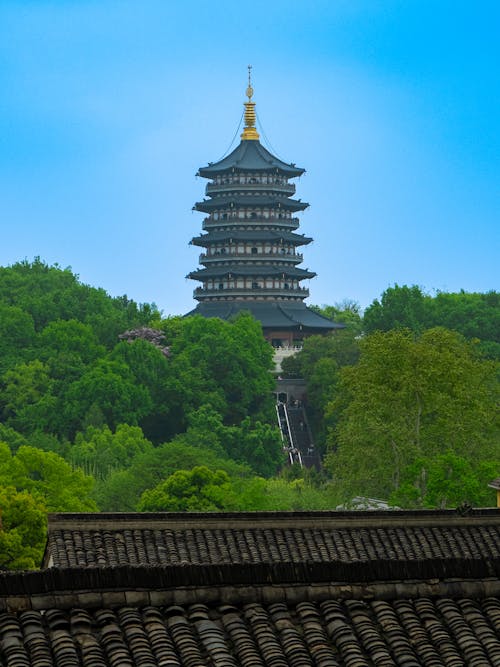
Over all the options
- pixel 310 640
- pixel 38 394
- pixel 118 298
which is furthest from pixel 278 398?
pixel 310 640

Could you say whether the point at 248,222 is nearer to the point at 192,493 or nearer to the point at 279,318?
the point at 279,318

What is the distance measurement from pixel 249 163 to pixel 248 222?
388 cm

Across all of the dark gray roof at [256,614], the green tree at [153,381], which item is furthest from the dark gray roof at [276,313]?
the dark gray roof at [256,614]

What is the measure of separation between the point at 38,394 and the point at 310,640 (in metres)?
77.5

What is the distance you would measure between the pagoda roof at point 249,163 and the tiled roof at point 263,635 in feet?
294

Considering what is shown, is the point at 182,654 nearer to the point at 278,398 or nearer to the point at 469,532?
the point at 469,532

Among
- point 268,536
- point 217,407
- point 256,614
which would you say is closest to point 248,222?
point 217,407

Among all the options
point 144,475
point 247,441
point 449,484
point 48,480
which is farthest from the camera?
point 247,441

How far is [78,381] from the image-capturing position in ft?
278

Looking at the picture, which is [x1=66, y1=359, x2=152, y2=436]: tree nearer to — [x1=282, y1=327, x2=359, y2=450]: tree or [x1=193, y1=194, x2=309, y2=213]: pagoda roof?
[x1=282, y1=327, x2=359, y2=450]: tree

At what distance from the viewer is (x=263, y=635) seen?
31.4 ft

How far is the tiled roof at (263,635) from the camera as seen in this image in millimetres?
9289

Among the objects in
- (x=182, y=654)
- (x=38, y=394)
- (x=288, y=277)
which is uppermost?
(x=288, y=277)

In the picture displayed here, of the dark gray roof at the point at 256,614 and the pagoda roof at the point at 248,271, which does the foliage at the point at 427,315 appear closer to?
the pagoda roof at the point at 248,271
